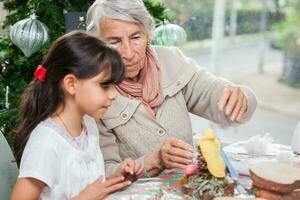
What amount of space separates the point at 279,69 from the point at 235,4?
1.82ft

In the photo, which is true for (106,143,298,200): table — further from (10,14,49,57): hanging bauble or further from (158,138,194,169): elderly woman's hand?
(10,14,49,57): hanging bauble

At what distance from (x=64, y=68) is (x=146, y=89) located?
1.29 ft

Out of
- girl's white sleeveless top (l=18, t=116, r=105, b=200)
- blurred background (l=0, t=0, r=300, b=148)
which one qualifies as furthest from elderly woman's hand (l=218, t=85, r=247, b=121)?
blurred background (l=0, t=0, r=300, b=148)

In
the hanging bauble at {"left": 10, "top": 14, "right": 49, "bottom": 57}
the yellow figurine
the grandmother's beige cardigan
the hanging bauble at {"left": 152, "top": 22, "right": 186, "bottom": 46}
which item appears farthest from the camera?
the hanging bauble at {"left": 152, "top": 22, "right": 186, "bottom": 46}

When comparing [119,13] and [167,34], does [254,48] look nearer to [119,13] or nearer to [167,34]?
[167,34]

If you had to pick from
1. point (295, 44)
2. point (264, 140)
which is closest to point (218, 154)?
point (264, 140)

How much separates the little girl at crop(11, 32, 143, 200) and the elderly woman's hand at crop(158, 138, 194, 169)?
77 mm

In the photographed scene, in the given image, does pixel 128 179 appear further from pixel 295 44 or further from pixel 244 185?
pixel 295 44

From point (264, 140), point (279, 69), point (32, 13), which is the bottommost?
point (279, 69)

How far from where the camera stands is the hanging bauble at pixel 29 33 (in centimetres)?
196

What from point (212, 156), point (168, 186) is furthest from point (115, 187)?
point (212, 156)

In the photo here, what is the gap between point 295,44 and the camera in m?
3.26

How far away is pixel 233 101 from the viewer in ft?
4.98

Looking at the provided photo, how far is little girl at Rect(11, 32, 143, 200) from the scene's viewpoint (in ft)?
4.33
